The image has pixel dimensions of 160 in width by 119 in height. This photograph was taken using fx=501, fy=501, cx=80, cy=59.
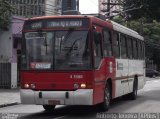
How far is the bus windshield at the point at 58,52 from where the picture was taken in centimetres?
1556

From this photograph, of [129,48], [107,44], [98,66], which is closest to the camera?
[98,66]

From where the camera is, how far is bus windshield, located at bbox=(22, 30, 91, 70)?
1556cm

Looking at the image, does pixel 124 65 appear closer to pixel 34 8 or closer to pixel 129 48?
pixel 129 48

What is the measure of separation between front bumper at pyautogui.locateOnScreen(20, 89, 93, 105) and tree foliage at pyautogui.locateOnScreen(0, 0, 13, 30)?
670 inches

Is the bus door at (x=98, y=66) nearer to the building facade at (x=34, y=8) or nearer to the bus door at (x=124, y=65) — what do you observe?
the bus door at (x=124, y=65)

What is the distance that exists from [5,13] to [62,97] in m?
19.1

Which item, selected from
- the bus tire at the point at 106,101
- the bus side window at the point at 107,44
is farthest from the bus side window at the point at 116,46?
the bus tire at the point at 106,101

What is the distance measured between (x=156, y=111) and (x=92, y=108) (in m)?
2.52

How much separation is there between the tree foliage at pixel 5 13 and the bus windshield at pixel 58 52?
1638 cm

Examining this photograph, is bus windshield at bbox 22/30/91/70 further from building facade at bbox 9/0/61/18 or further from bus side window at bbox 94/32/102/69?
building facade at bbox 9/0/61/18

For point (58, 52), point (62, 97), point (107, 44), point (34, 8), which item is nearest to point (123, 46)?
point (107, 44)

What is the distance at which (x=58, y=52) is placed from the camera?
15688 millimetres

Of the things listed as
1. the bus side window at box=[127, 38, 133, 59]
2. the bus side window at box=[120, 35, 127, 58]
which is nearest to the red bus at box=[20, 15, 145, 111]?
the bus side window at box=[120, 35, 127, 58]

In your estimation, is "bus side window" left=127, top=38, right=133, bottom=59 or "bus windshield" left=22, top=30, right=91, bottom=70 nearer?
"bus windshield" left=22, top=30, right=91, bottom=70
